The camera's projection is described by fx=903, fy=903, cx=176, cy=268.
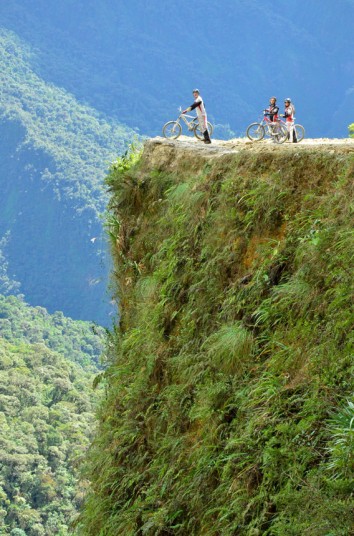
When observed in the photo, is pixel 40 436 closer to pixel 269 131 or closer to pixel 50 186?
pixel 269 131

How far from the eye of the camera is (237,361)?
5.42 meters

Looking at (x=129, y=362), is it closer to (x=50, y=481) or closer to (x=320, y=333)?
(x=320, y=333)

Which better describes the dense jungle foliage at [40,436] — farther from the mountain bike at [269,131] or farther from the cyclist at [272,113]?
the cyclist at [272,113]

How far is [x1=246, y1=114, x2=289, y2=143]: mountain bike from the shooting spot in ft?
38.4

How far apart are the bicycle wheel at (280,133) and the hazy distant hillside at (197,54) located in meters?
122

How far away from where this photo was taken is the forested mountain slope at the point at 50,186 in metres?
116

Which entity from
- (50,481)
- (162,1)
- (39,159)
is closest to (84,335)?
(50,481)

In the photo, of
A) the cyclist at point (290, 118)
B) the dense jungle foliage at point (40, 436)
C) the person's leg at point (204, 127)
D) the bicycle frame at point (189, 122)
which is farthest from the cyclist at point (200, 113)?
the dense jungle foliage at point (40, 436)

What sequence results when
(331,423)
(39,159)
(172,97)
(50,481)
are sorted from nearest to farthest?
(331,423) → (50,481) → (39,159) → (172,97)

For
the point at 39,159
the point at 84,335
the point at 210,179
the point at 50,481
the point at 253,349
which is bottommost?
the point at 253,349

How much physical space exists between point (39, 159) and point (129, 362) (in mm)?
A: 132343

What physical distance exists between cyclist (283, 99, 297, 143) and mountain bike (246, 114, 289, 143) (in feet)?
0.34

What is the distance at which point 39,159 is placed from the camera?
13712cm

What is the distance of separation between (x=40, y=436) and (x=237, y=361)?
133 feet
